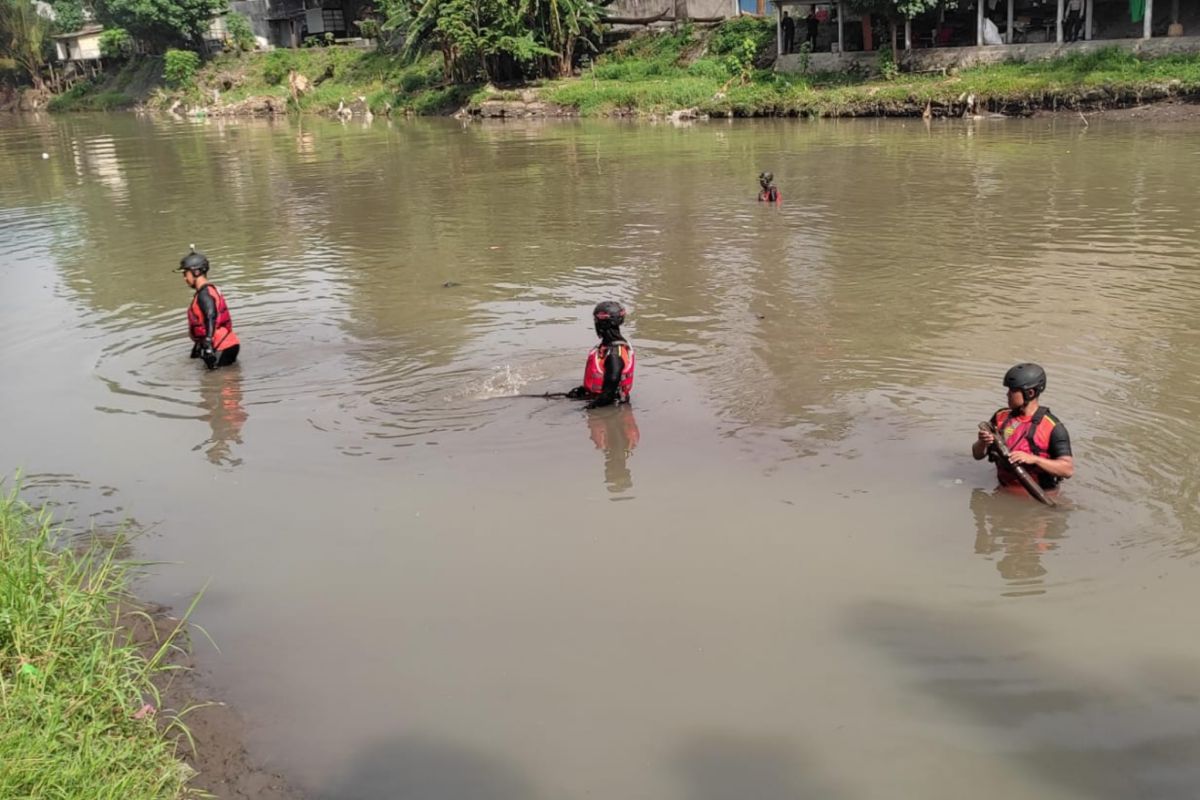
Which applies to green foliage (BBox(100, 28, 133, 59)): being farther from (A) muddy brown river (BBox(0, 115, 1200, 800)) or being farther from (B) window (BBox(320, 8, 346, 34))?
(A) muddy brown river (BBox(0, 115, 1200, 800))

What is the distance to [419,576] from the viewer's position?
6105 millimetres

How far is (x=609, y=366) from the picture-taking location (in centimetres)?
827

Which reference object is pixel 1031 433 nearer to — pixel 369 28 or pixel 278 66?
pixel 369 28

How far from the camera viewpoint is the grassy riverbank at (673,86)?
29.6 meters

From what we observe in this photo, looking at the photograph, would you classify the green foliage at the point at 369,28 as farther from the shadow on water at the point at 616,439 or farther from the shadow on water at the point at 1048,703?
the shadow on water at the point at 1048,703

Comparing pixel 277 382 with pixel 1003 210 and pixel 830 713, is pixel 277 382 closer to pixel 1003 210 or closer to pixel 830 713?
pixel 830 713

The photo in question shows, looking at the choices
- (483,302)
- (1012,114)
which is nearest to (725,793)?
(483,302)

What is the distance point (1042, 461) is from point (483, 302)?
7846 millimetres

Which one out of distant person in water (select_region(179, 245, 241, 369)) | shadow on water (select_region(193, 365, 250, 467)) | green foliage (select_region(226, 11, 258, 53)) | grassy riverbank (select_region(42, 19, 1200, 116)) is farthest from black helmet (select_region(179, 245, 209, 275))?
green foliage (select_region(226, 11, 258, 53))

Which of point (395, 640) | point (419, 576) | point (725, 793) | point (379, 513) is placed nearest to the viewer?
point (725, 793)

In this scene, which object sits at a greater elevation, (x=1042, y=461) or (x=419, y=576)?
(x=1042, y=461)

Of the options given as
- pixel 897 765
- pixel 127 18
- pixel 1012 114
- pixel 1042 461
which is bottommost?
pixel 897 765

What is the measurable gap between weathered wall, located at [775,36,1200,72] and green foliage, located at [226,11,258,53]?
39627 mm

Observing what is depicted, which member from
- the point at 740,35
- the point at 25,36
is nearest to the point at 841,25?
the point at 740,35
